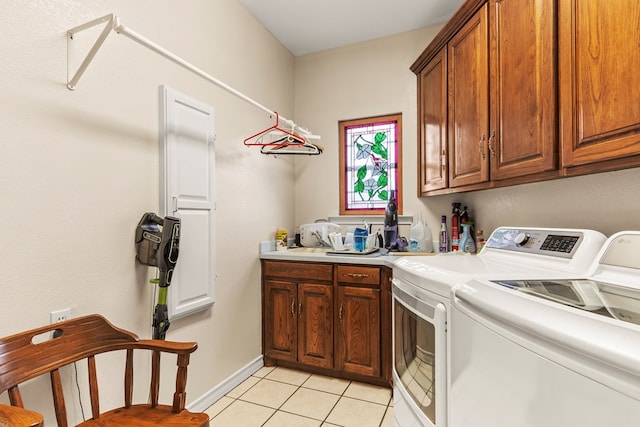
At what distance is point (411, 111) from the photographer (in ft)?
9.10

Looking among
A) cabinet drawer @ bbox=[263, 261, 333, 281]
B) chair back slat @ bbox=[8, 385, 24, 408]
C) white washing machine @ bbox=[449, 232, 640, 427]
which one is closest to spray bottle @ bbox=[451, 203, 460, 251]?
cabinet drawer @ bbox=[263, 261, 333, 281]

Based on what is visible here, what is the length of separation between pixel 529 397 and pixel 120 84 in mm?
1871

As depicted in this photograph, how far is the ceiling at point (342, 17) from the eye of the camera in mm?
2414

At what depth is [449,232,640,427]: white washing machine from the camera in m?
0.50

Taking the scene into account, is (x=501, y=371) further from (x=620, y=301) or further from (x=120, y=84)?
(x=120, y=84)

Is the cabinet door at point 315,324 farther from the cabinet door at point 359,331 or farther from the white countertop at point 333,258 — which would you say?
the white countertop at point 333,258

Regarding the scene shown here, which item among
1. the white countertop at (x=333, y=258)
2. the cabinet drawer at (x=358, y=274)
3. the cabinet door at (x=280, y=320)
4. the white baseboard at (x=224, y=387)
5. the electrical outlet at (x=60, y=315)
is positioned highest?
the white countertop at (x=333, y=258)

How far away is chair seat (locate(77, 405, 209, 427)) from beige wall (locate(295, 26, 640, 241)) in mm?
1897

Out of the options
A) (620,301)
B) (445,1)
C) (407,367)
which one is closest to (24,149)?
(407,367)

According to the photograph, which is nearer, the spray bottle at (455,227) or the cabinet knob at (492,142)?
the cabinet knob at (492,142)

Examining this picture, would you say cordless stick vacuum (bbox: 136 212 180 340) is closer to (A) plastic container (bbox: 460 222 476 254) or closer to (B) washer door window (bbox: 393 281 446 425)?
(B) washer door window (bbox: 393 281 446 425)

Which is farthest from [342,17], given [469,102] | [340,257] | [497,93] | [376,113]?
[340,257]

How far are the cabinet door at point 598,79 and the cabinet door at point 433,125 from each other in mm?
954

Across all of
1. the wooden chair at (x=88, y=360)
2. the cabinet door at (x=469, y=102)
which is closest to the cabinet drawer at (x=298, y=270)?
the cabinet door at (x=469, y=102)
